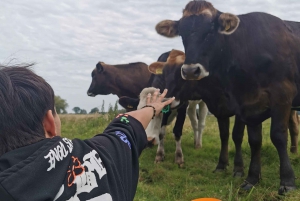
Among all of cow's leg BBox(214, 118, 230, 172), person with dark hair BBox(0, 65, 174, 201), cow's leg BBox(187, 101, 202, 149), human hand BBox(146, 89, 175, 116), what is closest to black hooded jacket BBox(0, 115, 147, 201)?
person with dark hair BBox(0, 65, 174, 201)

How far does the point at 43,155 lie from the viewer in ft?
4.43

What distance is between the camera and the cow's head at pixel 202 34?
16.2 ft

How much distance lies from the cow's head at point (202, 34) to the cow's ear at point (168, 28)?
1.34 feet

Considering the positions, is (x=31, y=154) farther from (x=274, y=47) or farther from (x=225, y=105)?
(x=225, y=105)

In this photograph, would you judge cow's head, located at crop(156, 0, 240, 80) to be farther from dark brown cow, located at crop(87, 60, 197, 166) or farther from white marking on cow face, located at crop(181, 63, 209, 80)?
dark brown cow, located at crop(87, 60, 197, 166)

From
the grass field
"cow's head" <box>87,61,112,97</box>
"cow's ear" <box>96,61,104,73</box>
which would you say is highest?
"cow's ear" <box>96,61,104,73</box>

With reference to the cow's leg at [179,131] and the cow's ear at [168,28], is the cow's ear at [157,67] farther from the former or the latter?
the cow's ear at [168,28]

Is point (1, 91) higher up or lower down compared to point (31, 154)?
higher up

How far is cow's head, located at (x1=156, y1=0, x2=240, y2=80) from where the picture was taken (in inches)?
194

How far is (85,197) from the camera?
56.9 inches

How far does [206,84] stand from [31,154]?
18.9 feet

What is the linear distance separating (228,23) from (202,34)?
14.9 inches

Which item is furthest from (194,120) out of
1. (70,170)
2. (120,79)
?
(70,170)

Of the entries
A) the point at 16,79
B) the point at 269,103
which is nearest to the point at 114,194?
the point at 16,79
